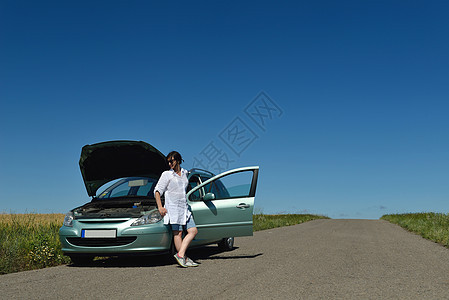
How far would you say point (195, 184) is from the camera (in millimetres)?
8672

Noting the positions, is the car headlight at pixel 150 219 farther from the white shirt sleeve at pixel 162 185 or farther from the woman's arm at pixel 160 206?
the white shirt sleeve at pixel 162 185

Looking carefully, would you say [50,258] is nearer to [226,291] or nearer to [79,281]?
[79,281]

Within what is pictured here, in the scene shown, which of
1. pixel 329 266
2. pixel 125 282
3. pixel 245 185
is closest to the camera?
pixel 125 282

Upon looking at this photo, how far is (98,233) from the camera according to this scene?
7.18 meters

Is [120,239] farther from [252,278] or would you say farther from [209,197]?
[252,278]

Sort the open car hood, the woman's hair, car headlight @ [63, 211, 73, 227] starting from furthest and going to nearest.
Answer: the open car hood, car headlight @ [63, 211, 73, 227], the woman's hair

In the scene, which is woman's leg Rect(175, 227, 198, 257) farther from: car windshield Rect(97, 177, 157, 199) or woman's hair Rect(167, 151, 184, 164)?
car windshield Rect(97, 177, 157, 199)

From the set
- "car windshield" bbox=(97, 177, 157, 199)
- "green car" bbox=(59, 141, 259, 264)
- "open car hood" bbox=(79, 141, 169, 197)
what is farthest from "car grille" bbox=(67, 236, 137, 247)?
"open car hood" bbox=(79, 141, 169, 197)

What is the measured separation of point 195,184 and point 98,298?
4136 millimetres

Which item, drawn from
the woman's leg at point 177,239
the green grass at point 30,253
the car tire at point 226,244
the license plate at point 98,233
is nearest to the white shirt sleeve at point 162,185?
the woman's leg at point 177,239

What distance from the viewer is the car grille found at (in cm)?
712

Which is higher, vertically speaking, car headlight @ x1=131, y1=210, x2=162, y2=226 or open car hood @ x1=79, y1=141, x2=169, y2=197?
open car hood @ x1=79, y1=141, x2=169, y2=197

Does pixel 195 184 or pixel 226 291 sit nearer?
pixel 226 291

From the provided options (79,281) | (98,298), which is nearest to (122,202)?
(79,281)
